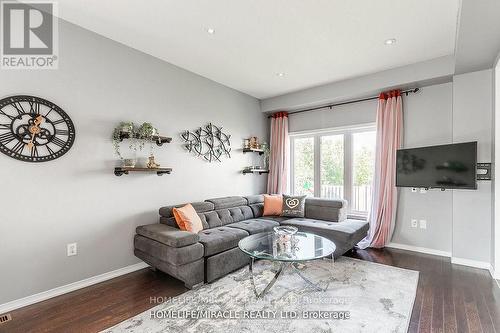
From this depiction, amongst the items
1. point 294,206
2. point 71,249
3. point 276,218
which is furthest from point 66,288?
point 294,206

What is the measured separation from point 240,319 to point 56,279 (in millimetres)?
1958

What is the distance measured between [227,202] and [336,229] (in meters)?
1.70

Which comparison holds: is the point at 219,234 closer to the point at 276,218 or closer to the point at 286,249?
the point at 286,249

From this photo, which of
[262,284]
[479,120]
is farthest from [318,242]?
[479,120]

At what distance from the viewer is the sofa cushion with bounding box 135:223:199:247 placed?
260cm

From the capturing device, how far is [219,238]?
9.57ft

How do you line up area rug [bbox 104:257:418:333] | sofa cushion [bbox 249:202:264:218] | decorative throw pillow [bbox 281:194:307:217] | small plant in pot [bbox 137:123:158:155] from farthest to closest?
sofa cushion [bbox 249:202:264:218], decorative throw pillow [bbox 281:194:307:217], small plant in pot [bbox 137:123:158:155], area rug [bbox 104:257:418:333]

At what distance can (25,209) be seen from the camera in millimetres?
2350

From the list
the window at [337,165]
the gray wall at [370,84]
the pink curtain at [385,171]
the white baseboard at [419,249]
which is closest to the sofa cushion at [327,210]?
the pink curtain at [385,171]

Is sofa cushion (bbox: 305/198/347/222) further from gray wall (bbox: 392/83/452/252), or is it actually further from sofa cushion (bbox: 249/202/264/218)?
gray wall (bbox: 392/83/452/252)

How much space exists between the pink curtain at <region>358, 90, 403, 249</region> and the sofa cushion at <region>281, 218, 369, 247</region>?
0.29 meters

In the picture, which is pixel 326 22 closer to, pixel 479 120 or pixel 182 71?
pixel 182 71

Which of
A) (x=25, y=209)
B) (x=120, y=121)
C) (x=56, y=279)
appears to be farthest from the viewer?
(x=120, y=121)

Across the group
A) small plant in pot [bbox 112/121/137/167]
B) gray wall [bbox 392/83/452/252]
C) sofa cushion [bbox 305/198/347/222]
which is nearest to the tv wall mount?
gray wall [bbox 392/83/452/252]
